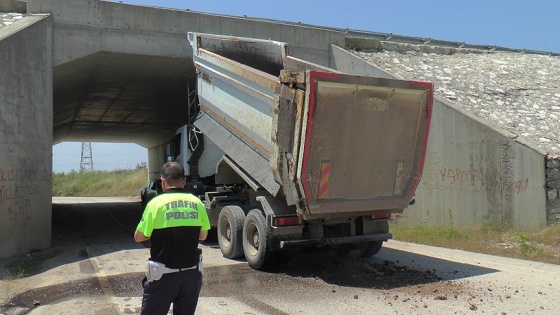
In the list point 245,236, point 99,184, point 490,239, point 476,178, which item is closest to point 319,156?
point 245,236

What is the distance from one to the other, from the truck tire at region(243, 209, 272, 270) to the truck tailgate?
1.03 metres

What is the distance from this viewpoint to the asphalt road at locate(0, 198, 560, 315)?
233 inches

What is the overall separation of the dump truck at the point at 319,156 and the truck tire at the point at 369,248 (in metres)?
0.02

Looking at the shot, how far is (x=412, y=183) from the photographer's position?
7852 mm

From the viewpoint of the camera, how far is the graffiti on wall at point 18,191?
29.9ft

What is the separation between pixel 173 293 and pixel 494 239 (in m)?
8.51

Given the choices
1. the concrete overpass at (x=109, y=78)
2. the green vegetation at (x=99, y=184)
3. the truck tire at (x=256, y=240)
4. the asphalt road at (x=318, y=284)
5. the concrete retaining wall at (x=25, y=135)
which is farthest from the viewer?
the green vegetation at (x=99, y=184)

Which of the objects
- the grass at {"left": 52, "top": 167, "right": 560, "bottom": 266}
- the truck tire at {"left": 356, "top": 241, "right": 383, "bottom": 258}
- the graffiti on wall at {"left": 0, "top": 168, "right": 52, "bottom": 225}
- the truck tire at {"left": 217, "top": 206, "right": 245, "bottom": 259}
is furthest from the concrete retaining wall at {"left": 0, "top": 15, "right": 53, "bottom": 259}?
the truck tire at {"left": 356, "top": 241, "right": 383, "bottom": 258}

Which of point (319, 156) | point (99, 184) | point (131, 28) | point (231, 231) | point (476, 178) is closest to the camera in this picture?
point (319, 156)

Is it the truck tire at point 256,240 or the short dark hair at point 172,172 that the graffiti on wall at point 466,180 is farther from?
the short dark hair at point 172,172

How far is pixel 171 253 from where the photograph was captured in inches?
139

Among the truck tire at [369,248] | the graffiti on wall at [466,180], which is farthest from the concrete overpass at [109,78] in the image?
the truck tire at [369,248]

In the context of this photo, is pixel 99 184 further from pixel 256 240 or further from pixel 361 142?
pixel 361 142

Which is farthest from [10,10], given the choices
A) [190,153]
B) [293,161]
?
[293,161]
